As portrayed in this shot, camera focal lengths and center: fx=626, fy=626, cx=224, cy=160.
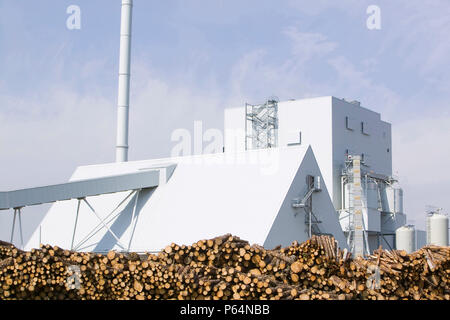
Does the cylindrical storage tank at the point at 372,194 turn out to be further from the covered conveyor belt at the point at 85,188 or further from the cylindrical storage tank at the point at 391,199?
the covered conveyor belt at the point at 85,188

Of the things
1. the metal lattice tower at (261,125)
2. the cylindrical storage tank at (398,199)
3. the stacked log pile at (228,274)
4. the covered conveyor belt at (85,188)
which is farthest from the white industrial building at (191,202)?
the stacked log pile at (228,274)

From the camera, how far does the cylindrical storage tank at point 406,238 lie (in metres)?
37.3

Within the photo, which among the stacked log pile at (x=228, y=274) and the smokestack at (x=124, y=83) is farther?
the smokestack at (x=124, y=83)

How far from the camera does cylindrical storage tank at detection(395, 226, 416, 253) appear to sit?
37.3 metres

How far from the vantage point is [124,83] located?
35.9 m

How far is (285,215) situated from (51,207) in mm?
12108

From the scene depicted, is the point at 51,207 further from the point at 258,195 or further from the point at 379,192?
the point at 379,192

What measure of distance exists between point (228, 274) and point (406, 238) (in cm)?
2922

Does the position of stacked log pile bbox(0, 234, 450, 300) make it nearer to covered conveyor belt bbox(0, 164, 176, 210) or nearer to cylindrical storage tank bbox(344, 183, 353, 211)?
covered conveyor belt bbox(0, 164, 176, 210)

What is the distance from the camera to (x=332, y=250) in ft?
38.1

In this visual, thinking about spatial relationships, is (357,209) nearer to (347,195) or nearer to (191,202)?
(347,195)

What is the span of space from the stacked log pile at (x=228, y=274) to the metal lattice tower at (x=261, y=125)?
29309mm

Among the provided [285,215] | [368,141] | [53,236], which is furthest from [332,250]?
[368,141]

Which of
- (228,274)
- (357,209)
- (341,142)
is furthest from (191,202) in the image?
(341,142)
